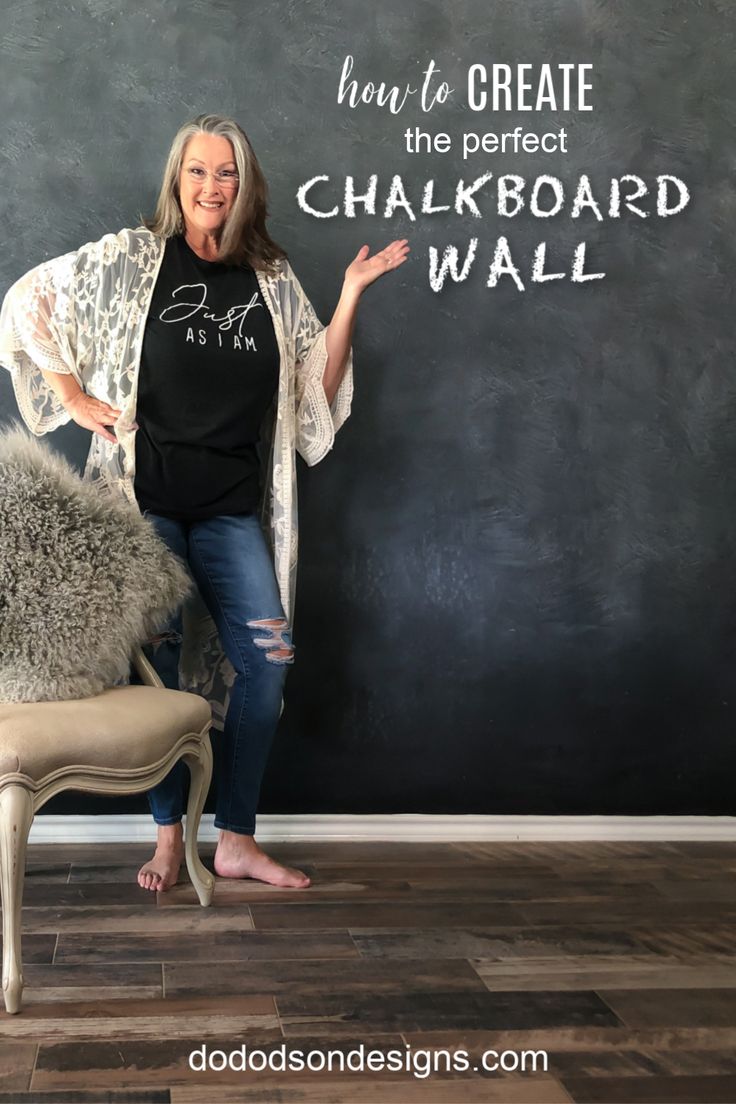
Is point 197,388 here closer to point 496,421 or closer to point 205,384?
point 205,384

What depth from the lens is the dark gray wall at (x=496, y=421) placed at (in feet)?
9.47

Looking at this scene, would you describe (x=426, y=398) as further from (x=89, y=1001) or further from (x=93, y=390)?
(x=89, y=1001)

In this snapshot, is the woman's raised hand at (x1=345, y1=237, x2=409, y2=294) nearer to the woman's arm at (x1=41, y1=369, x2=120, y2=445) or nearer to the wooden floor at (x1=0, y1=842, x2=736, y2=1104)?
the woman's arm at (x1=41, y1=369, x2=120, y2=445)

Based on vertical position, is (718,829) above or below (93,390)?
below

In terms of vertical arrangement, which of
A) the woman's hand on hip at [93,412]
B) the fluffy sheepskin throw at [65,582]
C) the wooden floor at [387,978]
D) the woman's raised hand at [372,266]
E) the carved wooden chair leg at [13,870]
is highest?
the woman's raised hand at [372,266]

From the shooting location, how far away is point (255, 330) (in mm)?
2639

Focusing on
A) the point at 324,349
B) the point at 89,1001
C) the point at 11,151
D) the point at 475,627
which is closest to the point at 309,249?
the point at 324,349

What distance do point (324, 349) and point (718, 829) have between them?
161 centimetres

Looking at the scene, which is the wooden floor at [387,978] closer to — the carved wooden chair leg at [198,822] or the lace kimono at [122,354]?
the carved wooden chair leg at [198,822]

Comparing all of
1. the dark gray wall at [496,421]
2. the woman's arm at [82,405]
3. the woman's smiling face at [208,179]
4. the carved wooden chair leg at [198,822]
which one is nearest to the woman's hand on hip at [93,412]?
the woman's arm at [82,405]

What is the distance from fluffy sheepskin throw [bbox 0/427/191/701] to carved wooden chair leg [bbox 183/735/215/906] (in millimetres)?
269

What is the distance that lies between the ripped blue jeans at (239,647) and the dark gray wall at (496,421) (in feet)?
1.08

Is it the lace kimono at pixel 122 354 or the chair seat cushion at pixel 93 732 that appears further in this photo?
the lace kimono at pixel 122 354

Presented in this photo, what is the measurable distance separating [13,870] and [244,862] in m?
0.83
